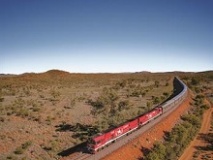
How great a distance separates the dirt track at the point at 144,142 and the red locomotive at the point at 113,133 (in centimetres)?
147

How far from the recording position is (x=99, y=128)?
41531 millimetres

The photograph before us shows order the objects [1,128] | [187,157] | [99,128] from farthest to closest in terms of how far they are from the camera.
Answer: [99,128], [1,128], [187,157]

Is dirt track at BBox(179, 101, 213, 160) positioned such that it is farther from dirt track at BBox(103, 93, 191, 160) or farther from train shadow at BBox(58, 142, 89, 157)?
train shadow at BBox(58, 142, 89, 157)

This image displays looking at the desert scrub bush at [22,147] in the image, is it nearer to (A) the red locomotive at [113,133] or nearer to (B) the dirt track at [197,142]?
(A) the red locomotive at [113,133]

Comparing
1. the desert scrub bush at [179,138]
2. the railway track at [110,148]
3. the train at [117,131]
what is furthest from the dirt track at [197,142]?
the train at [117,131]

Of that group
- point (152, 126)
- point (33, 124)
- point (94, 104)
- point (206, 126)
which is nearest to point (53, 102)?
point (94, 104)

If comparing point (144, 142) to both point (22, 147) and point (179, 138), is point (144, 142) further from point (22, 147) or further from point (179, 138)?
point (22, 147)

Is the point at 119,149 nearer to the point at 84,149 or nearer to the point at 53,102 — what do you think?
the point at 84,149

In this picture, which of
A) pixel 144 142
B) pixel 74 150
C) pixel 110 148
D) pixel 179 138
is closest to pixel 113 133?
pixel 110 148

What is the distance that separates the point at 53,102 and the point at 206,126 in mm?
28693

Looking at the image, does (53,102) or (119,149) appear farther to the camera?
(53,102)

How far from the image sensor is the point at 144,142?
3616 centimetres

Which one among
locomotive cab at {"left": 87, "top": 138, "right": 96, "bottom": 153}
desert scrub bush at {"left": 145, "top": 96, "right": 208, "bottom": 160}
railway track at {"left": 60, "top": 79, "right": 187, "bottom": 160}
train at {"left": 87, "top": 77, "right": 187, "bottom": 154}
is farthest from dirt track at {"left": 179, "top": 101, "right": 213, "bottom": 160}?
→ locomotive cab at {"left": 87, "top": 138, "right": 96, "bottom": 153}

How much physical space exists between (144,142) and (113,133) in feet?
17.5
